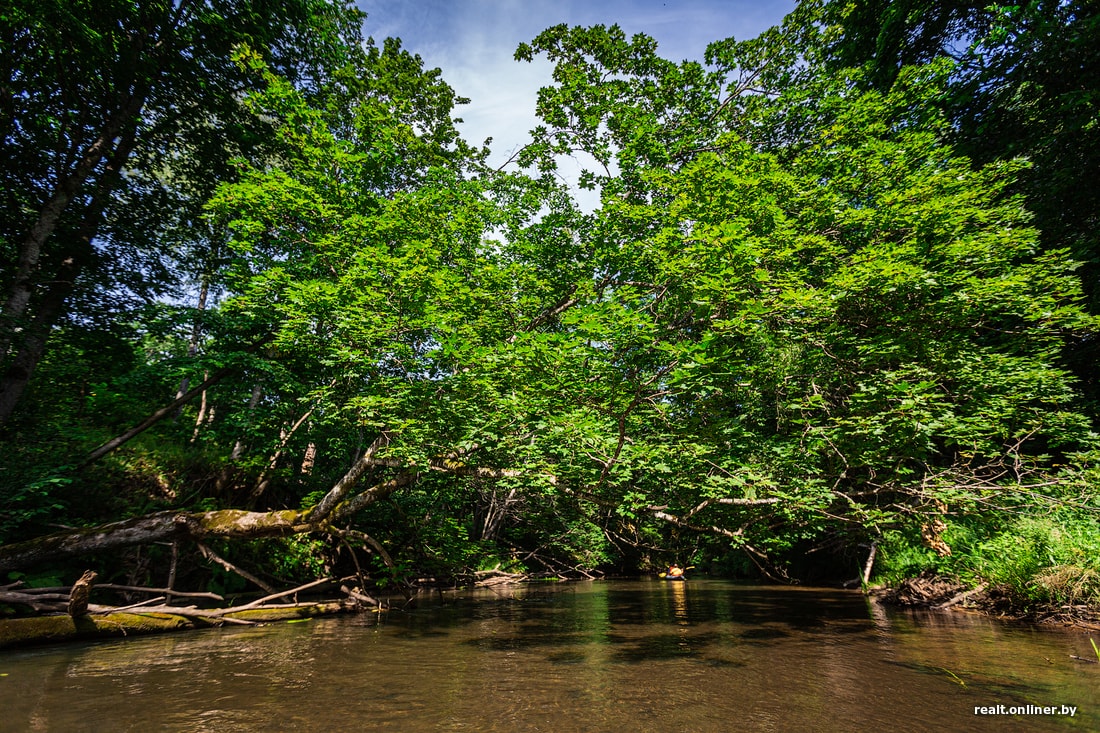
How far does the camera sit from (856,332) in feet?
32.9

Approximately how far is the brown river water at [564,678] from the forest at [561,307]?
2.17 m

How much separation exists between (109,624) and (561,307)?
10.6 meters

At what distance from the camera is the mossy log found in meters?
6.61

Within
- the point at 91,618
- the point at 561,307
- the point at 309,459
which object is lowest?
the point at 91,618

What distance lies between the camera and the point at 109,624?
24.6 feet

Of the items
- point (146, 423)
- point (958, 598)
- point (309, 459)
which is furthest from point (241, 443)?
point (958, 598)

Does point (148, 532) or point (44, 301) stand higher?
point (44, 301)

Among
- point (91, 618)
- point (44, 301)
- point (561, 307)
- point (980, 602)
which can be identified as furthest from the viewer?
point (561, 307)

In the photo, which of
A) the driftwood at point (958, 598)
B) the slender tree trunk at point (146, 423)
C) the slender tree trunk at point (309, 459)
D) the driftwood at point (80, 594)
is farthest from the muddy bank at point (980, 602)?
the slender tree trunk at point (146, 423)

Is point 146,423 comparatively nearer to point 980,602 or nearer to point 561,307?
point 561,307

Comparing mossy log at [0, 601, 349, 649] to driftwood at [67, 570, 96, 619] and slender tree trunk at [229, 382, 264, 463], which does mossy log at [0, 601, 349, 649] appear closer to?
driftwood at [67, 570, 96, 619]

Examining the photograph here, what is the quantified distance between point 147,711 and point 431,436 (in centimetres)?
508

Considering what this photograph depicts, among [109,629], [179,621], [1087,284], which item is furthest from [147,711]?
[1087,284]

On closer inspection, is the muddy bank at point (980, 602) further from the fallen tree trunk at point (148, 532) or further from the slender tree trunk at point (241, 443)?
A: the slender tree trunk at point (241, 443)
